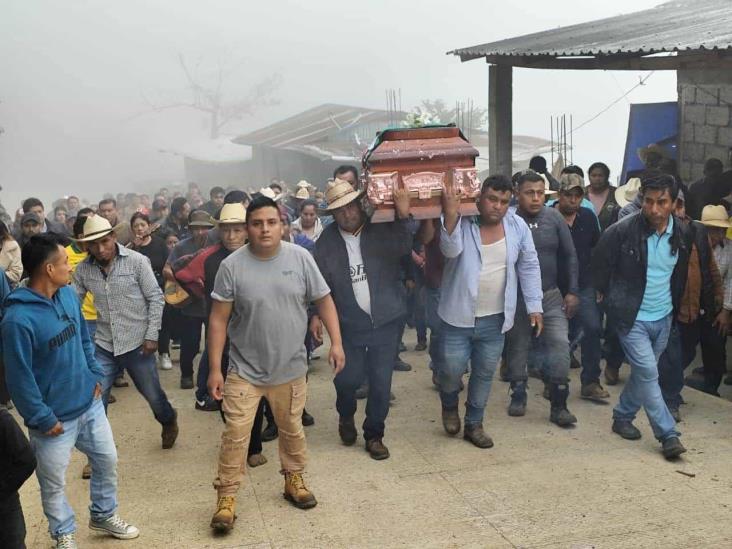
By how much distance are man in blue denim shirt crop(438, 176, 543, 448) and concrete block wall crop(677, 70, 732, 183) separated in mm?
6279

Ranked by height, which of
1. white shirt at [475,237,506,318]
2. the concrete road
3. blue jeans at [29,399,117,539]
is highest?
white shirt at [475,237,506,318]

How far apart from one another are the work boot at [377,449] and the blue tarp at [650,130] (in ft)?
26.0

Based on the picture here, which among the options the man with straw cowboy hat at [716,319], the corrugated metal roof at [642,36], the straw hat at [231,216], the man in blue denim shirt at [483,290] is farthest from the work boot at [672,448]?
the corrugated metal roof at [642,36]

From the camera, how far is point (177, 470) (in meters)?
5.77

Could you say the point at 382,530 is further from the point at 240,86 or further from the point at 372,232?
the point at 240,86

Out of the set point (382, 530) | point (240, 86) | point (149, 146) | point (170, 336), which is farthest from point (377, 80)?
point (382, 530)

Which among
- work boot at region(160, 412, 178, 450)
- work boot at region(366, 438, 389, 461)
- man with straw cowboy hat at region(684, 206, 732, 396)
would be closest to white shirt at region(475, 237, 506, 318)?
work boot at region(366, 438, 389, 461)

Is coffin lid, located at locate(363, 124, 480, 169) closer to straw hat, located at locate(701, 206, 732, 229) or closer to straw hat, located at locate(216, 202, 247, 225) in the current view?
straw hat, located at locate(216, 202, 247, 225)

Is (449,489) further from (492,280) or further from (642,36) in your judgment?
(642,36)

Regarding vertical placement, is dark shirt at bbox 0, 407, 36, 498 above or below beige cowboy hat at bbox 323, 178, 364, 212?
below

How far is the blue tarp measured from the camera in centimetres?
1258

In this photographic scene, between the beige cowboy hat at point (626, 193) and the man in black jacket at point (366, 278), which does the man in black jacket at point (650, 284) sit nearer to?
the man in black jacket at point (366, 278)

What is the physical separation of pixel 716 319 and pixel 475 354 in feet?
7.05

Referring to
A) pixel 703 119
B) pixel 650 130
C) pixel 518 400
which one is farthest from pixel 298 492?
pixel 650 130
